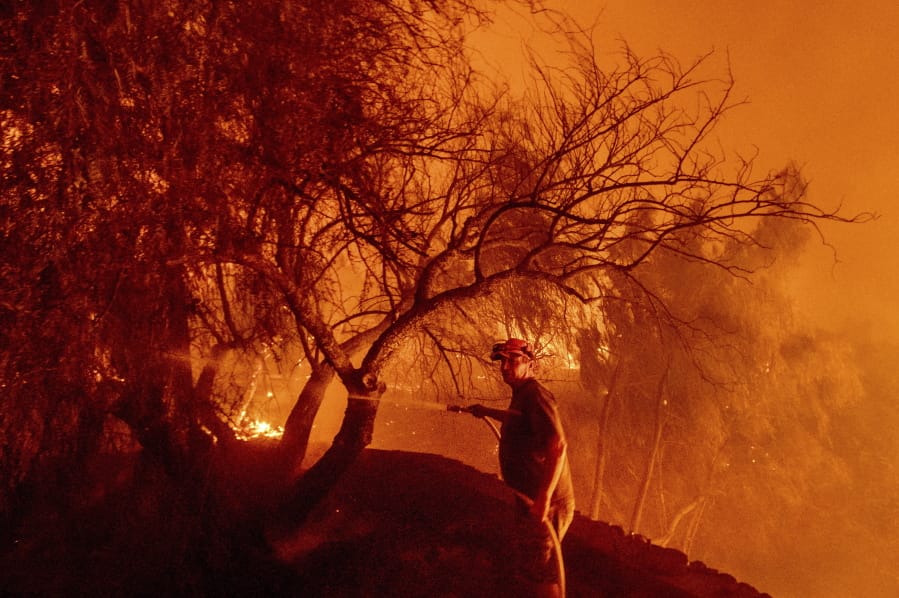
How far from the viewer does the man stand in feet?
13.3

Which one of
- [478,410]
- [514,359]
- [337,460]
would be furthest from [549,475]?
[337,460]

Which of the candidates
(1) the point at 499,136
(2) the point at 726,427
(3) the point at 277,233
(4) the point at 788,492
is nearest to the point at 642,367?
(2) the point at 726,427

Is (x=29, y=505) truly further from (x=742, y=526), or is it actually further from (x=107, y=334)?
(x=742, y=526)

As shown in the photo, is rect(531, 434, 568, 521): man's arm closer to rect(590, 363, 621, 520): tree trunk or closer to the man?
the man

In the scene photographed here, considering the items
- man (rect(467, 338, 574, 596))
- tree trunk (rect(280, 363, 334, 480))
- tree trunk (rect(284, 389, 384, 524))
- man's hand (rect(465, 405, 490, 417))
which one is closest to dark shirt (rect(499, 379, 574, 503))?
man (rect(467, 338, 574, 596))

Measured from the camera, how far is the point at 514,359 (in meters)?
4.52

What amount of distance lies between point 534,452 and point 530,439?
0.10m

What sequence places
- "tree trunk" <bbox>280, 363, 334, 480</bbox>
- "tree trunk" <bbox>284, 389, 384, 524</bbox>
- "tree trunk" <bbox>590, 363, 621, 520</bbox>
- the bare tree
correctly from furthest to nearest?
1. "tree trunk" <bbox>590, 363, 621, 520</bbox>
2. "tree trunk" <bbox>280, 363, 334, 480</bbox>
3. "tree trunk" <bbox>284, 389, 384, 524</bbox>
4. the bare tree

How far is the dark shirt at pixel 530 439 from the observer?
411 cm

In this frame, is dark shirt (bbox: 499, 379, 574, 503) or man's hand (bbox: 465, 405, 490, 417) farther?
man's hand (bbox: 465, 405, 490, 417)

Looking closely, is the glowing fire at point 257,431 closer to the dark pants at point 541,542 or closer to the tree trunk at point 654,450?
the dark pants at point 541,542

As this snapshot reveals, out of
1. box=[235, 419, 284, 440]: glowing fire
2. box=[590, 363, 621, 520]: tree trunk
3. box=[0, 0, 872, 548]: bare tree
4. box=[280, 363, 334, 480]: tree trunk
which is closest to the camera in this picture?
box=[0, 0, 872, 548]: bare tree

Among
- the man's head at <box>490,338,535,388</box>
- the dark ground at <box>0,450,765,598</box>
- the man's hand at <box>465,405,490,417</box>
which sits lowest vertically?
the dark ground at <box>0,450,765,598</box>

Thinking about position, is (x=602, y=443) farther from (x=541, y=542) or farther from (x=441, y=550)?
(x=541, y=542)
